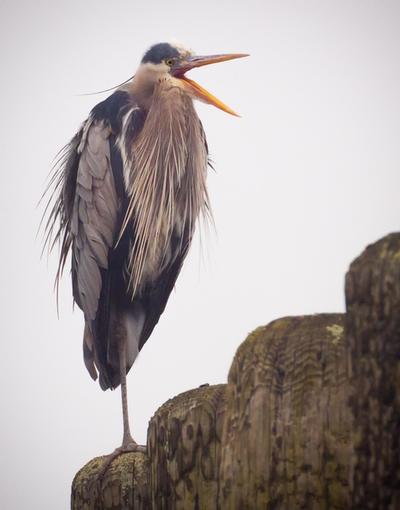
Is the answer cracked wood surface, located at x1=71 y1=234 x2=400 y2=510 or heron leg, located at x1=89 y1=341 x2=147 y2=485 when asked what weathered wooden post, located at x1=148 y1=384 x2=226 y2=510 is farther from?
heron leg, located at x1=89 y1=341 x2=147 y2=485

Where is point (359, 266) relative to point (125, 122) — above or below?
below

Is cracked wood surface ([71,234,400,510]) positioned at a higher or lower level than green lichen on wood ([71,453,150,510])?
higher

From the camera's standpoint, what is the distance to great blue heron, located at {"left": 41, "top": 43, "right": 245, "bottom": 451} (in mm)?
5559

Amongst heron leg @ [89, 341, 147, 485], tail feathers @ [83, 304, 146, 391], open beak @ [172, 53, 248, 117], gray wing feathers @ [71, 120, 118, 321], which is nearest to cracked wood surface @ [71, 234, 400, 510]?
heron leg @ [89, 341, 147, 485]

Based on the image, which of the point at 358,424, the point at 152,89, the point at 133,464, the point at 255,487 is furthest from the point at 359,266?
the point at 152,89

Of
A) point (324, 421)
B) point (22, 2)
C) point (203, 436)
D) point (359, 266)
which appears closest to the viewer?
point (359, 266)

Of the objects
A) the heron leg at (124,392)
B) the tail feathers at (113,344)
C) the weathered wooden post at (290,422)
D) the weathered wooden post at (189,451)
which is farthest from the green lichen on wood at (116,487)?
the tail feathers at (113,344)

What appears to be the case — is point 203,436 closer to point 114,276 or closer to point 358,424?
point 358,424

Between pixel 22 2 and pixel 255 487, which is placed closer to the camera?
pixel 255 487

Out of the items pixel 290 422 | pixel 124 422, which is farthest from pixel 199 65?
pixel 290 422

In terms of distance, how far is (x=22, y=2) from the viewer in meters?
198

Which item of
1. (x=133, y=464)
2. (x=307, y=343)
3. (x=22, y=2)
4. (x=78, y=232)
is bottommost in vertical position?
(x=133, y=464)

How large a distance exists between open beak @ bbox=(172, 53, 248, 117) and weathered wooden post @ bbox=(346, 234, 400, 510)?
4.03m

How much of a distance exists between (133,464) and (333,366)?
131cm
